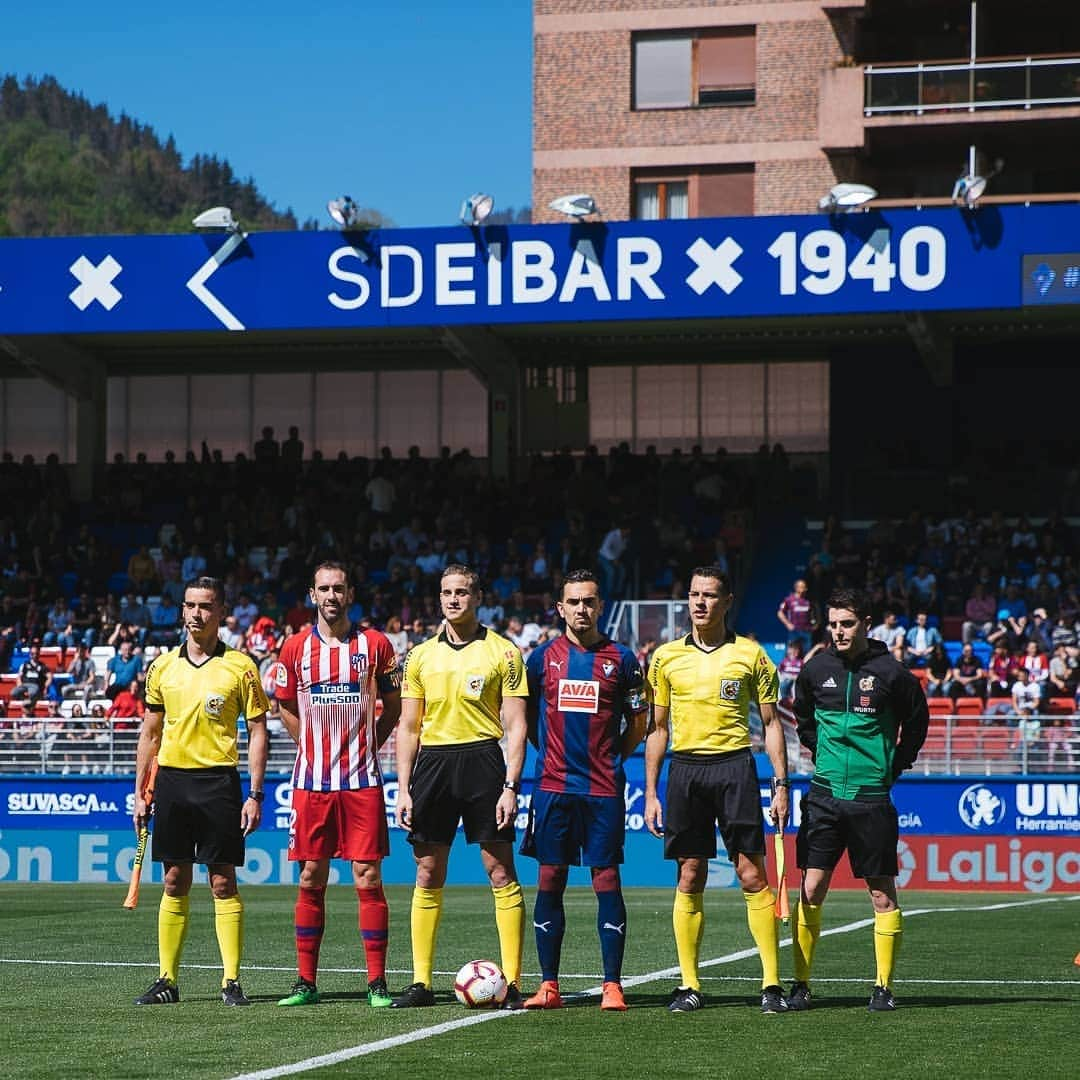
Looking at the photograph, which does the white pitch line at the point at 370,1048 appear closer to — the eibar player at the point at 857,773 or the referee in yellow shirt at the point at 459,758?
the referee in yellow shirt at the point at 459,758

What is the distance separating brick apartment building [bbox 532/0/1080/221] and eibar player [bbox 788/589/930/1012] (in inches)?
1152

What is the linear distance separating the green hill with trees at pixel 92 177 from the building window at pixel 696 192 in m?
107

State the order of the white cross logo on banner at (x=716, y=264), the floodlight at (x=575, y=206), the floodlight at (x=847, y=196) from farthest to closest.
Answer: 1. the white cross logo on banner at (x=716, y=264)
2. the floodlight at (x=575, y=206)
3. the floodlight at (x=847, y=196)

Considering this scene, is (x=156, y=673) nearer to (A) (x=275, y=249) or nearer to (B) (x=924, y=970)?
(B) (x=924, y=970)

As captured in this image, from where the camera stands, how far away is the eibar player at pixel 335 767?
9750mm

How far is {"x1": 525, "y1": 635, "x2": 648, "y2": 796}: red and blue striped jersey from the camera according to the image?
9727mm

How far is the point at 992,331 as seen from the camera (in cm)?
3409

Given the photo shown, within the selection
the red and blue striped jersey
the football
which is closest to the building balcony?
the red and blue striped jersey

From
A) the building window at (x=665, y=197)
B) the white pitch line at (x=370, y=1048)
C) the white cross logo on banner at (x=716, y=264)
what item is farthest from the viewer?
the building window at (x=665, y=197)

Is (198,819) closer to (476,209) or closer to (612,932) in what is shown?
(612,932)

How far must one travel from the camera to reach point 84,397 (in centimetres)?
3697

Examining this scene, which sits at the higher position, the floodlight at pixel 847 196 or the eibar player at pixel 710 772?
the floodlight at pixel 847 196

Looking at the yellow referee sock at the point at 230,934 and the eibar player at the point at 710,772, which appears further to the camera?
the yellow referee sock at the point at 230,934

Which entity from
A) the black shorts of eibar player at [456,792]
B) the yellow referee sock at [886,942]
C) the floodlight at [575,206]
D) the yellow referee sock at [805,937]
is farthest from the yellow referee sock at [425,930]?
the floodlight at [575,206]
